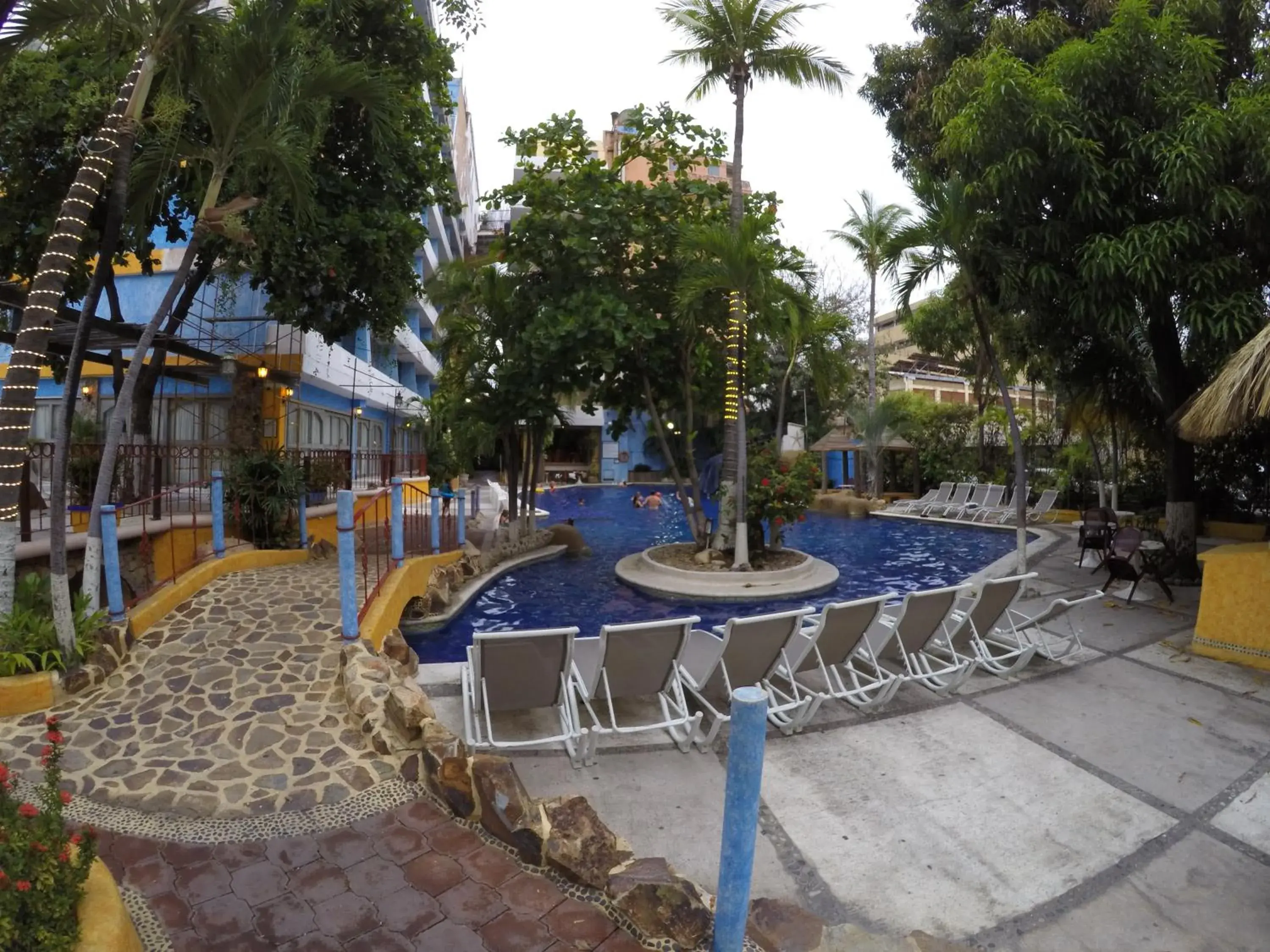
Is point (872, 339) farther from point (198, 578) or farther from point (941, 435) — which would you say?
point (198, 578)

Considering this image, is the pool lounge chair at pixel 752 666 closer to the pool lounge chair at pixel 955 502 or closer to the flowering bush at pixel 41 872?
the flowering bush at pixel 41 872

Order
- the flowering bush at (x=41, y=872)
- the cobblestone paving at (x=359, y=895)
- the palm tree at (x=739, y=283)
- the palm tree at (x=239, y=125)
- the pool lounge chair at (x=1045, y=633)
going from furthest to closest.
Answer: the palm tree at (x=739, y=283) → the pool lounge chair at (x=1045, y=633) → the palm tree at (x=239, y=125) → the cobblestone paving at (x=359, y=895) → the flowering bush at (x=41, y=872)

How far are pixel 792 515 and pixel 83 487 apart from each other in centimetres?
1060

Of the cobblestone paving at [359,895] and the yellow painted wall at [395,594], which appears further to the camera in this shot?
the yellow painted wall at [395,594]

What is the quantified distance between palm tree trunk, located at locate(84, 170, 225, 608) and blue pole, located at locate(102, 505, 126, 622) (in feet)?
0.13

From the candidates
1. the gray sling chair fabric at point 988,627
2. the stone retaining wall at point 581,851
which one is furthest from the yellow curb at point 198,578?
the gray sling chair fabric at point 988,627

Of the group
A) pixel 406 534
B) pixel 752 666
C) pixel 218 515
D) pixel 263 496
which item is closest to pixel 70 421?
pixel 218 515

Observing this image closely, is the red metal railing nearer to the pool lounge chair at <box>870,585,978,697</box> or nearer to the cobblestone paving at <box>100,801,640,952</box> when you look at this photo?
the cobblestone paving at <box>100,801,640,952</box>

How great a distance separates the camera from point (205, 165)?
7785 millimetres

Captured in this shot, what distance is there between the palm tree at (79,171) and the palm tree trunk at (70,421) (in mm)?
67

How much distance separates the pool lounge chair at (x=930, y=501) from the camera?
64.6ft

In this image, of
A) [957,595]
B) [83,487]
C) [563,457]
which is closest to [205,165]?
[83,487]

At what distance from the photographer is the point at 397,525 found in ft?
26.6

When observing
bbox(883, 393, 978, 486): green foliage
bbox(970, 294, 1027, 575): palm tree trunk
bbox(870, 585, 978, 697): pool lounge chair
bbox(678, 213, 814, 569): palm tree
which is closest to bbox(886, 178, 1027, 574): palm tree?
bbox(970, 294, 1027, 575): palm tree trunk
